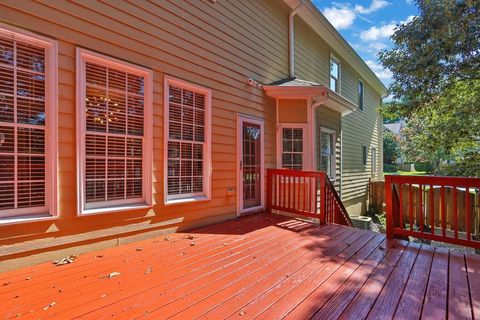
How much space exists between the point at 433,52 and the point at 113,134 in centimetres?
673

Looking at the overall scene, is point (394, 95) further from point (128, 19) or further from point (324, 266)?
point (128, 19)

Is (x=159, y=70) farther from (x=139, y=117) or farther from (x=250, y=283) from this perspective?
(x=250, y=283)

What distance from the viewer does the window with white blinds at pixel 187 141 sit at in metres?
4.16

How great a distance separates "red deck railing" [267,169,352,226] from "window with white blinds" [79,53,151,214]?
280 cm

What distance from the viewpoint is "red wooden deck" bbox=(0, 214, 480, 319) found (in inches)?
79.7

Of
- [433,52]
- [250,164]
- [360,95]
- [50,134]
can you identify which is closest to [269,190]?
[250,164]

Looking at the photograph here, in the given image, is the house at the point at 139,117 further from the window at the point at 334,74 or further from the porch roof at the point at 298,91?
the window at the point at 334,74

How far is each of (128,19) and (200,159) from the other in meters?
2.25

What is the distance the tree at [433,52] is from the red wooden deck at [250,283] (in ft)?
15.1

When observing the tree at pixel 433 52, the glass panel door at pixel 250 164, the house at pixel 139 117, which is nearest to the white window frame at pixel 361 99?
the tree at pixel 433 52

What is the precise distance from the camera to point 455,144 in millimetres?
7281

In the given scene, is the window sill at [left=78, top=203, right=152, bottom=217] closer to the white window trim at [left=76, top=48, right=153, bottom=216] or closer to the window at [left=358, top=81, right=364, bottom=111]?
the white window trim at [left=76, top=48, right=153, bottom=216]


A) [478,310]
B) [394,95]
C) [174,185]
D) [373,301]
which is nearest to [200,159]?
[174,185]

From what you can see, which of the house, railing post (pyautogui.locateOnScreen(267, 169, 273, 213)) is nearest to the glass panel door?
the house
